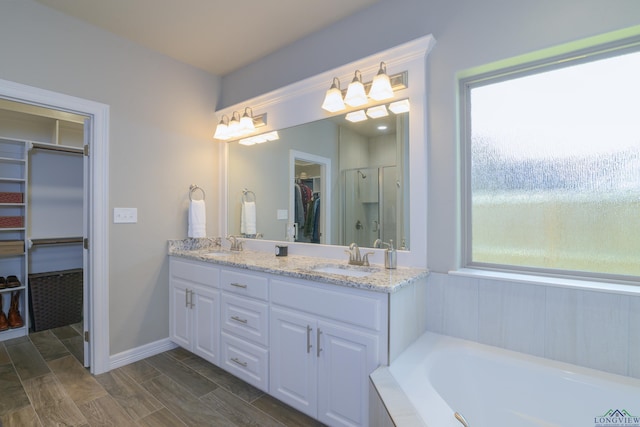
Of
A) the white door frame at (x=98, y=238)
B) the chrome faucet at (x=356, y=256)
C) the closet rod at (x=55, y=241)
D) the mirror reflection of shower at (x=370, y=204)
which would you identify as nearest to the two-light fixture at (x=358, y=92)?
the mirror reflection of shower at (x=370, y=204)

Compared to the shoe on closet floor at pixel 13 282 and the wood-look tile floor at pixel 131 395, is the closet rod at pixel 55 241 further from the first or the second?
the wood-look tile floor at pixel 131 395

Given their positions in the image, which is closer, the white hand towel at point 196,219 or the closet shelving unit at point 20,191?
the white hand towel at point 196,219

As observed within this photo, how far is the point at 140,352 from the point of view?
2512mm

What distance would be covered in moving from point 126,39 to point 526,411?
142 inches

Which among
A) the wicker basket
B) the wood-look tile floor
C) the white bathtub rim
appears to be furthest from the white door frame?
the white bathtub rim

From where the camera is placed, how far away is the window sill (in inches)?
52.6

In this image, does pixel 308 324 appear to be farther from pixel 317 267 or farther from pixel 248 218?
pixel 248 218

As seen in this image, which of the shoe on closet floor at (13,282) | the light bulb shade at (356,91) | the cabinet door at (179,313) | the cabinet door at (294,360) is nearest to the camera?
the cabinet door at (294,360)

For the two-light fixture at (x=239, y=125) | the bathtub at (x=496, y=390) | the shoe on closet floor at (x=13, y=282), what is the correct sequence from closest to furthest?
the bathtub at (x=496, y=390), the two-light fixture at (x=239, y=125), the shoe on closet floor at (x=13, y=282)

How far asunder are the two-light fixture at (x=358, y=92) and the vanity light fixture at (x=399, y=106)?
60 mm

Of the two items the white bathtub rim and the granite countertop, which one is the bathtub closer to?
the white bathtub rim

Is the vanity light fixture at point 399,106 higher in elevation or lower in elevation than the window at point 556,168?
higher

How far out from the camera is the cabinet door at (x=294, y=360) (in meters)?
1.65

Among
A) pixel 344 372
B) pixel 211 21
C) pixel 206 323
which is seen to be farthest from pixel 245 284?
pixel 211 21
